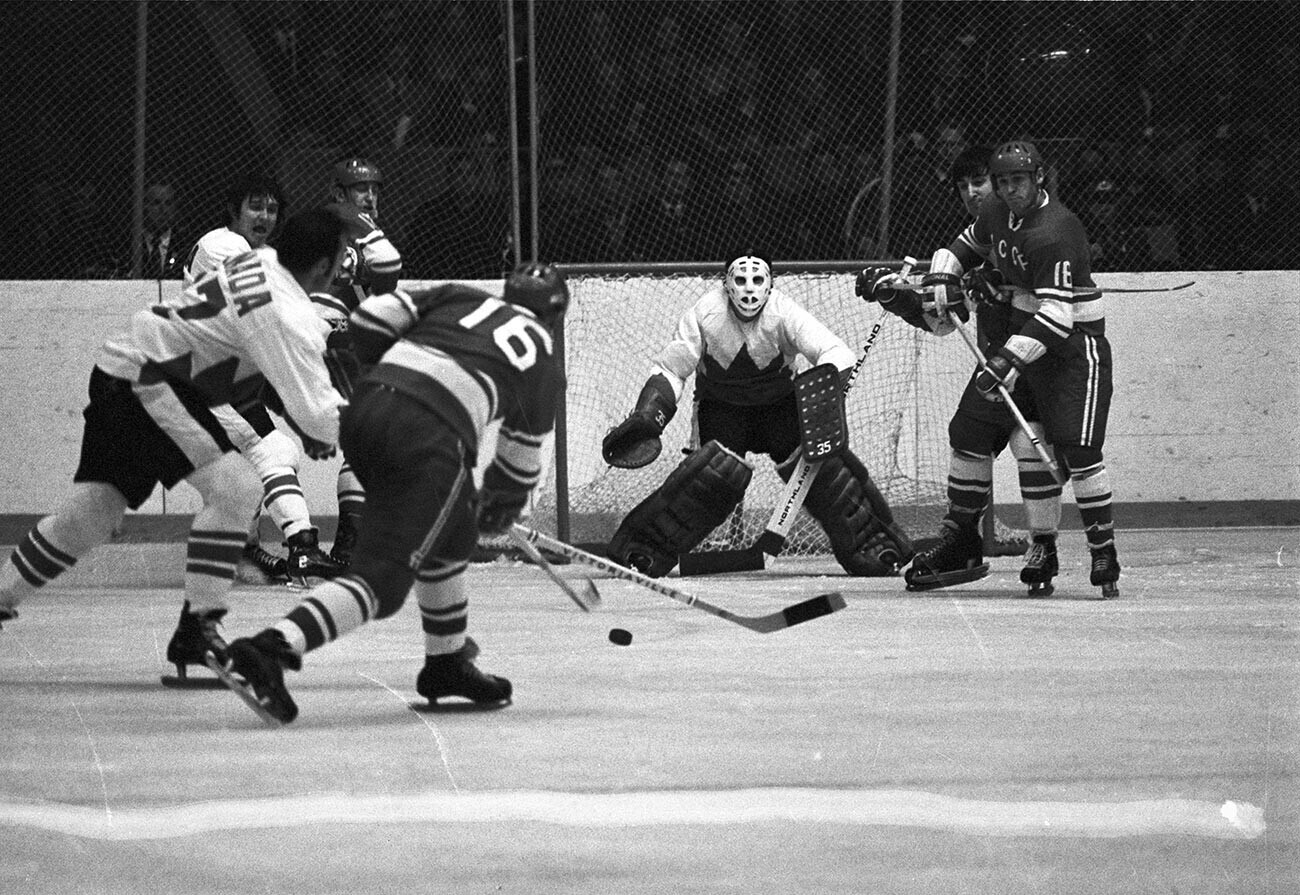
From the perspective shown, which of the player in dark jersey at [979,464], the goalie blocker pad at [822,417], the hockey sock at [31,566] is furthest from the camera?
the goalie blocker pad at [822,417]

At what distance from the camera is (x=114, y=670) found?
14.2 feet

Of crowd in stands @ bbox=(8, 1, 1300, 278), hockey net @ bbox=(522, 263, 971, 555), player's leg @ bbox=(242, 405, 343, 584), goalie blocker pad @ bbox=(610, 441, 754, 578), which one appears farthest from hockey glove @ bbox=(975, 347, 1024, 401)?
crowd in stands @ bbox=(8, 1, 1300, 278)

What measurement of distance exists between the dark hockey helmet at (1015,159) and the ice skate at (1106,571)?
1104 millimetres

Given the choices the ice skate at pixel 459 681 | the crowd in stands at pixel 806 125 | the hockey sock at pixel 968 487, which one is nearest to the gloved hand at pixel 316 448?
the ice skate at pixel 459 681

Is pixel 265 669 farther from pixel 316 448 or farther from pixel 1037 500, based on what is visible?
pixel 1037 500

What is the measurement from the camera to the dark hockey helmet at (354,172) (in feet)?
21.1

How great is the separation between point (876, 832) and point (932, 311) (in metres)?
3.63

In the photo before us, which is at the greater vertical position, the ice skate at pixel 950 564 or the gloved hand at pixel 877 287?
the gloved hand at pixel 877 287

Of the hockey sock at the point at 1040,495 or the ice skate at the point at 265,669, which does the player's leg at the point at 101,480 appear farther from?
the hockey sock at the point at 1040,495

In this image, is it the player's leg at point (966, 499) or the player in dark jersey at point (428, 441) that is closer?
the player in dark jersey at point (428, 441)

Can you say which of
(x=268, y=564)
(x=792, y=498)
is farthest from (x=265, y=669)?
(x=792, y=498)

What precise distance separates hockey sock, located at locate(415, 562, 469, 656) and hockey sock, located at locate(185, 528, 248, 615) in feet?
1.70

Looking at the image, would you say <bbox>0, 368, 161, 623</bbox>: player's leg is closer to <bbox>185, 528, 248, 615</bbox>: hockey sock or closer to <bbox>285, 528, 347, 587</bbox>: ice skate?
<bbox>185, 528, 248, 615</bbox>: hockey sock

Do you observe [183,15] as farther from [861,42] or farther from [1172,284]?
[1172,284]
